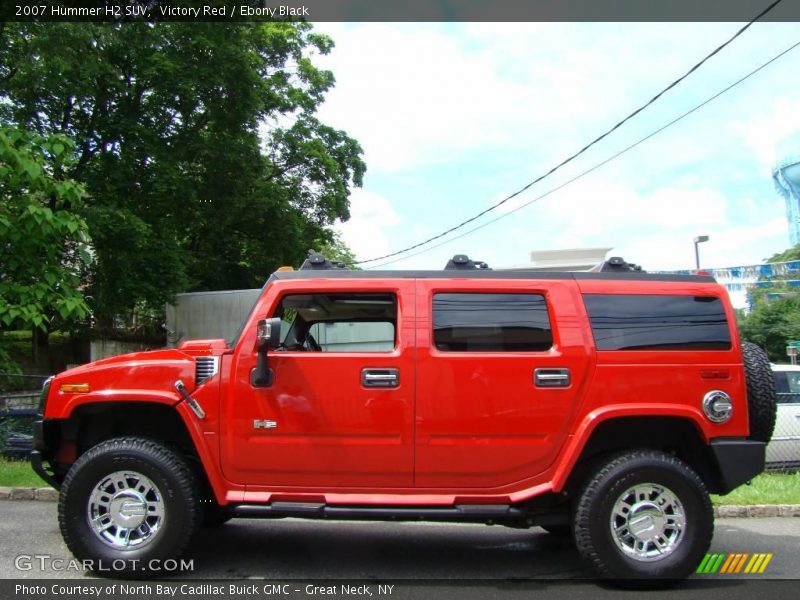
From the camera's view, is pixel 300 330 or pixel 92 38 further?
pixel 92 38

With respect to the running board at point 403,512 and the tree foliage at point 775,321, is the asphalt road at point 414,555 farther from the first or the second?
the tree foliage at point 775,321

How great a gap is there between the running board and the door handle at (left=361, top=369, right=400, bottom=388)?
833mm

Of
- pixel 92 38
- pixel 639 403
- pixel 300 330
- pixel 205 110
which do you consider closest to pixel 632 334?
pixel 639 403

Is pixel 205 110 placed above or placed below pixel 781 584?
above

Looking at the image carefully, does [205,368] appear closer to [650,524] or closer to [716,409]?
[650,524]

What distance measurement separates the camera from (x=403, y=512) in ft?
15.2

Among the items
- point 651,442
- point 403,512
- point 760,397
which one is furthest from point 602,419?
point 403,512

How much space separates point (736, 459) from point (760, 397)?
1.85 ft

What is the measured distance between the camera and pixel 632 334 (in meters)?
4.88

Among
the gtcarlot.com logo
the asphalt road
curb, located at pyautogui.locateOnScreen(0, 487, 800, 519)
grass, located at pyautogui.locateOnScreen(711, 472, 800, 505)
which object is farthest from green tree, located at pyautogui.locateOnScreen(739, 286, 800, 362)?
the gtcarlot.com logo

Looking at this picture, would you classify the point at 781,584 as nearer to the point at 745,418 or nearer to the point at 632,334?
the point at 745,418

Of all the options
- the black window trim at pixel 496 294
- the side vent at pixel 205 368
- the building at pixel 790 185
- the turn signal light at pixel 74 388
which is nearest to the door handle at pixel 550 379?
the black window trim at pixel 496 294

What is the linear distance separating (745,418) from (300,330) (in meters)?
3.29

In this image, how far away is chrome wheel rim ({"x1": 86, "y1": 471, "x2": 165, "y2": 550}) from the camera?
471 centimetres
